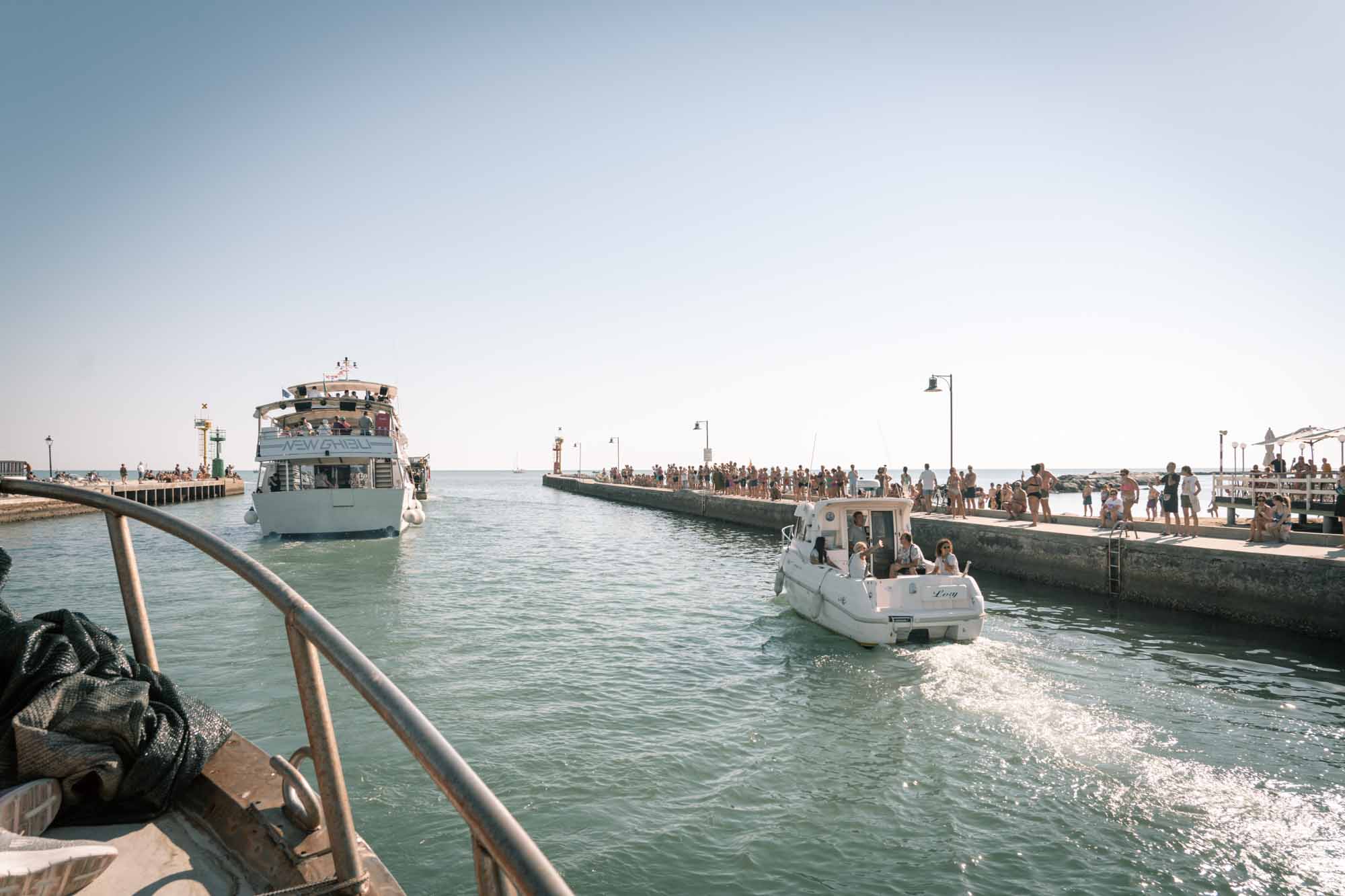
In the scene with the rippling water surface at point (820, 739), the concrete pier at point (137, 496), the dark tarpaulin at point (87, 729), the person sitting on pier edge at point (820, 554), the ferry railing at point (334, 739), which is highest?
the ferry railing at point (334, 739)

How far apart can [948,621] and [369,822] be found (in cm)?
867

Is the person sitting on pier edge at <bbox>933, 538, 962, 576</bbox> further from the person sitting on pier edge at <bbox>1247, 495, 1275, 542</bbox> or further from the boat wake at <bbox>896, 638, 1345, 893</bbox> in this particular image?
the person sitting on pier edge at <bbox>1247, 495, 1275, 542</bbox>

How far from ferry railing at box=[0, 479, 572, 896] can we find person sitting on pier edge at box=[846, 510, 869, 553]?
38.3 ft

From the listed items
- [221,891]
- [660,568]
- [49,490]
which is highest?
[49,490]

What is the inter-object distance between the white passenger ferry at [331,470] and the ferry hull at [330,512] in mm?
25

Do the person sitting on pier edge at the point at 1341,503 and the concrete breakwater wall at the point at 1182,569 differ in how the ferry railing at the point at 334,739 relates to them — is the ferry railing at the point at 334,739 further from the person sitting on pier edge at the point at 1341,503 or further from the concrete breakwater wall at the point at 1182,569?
the person sitting on pier edge at the point at 1341,503

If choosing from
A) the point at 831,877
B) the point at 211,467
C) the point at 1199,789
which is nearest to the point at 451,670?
the point at 831,877

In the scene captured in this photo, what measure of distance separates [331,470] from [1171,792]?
29361 mm

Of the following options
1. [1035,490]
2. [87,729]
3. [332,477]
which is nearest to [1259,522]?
[1035,490]

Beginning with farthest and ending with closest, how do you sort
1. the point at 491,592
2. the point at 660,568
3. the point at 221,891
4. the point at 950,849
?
the point at 660,568 < the point at 491,592 < the point at 950,849 < the point at 221,891

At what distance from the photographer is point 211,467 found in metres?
75.8

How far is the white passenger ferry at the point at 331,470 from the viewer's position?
2614 centimetres

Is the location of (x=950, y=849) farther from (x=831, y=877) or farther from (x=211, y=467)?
(x=211, y=467)

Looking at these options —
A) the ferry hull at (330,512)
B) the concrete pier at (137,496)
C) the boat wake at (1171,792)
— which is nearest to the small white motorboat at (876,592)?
the boat wake at (1171,792)
